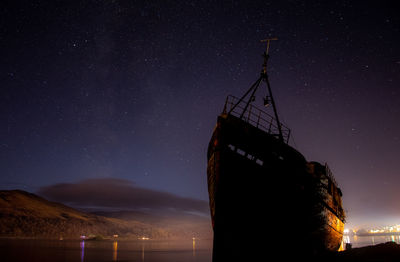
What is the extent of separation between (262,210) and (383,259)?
521 cm

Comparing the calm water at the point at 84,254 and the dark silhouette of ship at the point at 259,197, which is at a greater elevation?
the dark silhouette of ship at the point at 259,197

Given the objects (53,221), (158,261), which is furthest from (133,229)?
(158,261)

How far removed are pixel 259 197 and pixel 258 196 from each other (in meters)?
0.06

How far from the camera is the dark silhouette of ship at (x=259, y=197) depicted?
→ 1030 centimetres

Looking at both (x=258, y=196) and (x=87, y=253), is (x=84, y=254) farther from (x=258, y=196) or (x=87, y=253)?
(x=258, y=196)

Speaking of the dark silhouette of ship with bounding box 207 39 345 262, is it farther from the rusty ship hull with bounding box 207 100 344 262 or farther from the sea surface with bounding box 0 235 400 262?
the sea surface with bounding box 0 235 400 262

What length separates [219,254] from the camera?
33.0ft

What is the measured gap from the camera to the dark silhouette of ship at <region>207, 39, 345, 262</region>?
10305 millimetres

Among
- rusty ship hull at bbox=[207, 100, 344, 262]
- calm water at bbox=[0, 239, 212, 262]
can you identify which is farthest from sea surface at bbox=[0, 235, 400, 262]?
rusty ship hull at bbox=[207, 100, 344, 262]

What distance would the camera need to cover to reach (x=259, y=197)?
1071 centimetres

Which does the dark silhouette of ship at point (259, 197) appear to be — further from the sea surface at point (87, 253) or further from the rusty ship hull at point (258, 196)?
the sea surface at point (87, 253)

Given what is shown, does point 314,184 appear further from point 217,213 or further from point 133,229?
point 133,229

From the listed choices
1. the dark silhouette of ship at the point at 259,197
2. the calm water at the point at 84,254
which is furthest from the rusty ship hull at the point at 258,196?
the calm water at the point at 84,254

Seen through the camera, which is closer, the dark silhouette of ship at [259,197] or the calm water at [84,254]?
the dark silhouette of ship at [259,197]
